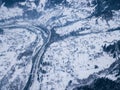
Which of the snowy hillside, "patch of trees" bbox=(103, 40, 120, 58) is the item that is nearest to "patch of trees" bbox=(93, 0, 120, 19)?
the snowy hillside

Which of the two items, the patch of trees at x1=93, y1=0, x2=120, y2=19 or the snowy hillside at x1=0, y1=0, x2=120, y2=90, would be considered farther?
the patch of trees at x1=93, y1=0, x2=120, y2=19

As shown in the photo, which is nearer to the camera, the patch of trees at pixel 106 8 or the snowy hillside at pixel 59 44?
the snowy hillside at pixel 59 44

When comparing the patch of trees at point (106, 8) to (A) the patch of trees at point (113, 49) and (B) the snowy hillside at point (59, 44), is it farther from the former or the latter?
(A) the patch of trees at point (113, 49)

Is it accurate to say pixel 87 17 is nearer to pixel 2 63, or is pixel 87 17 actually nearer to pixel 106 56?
pixel 106 56

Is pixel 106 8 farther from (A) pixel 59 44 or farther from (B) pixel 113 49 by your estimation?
(B) pixel 113 49

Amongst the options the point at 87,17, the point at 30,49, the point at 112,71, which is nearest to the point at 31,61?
the point at 30,49

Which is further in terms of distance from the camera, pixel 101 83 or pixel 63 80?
pixel 63 80

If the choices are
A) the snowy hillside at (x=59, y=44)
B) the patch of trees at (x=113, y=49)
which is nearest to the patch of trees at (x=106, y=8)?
the snowy hillside at (x=59, y=44)

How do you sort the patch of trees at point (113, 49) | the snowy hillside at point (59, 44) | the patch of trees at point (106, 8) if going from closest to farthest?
the snowy hillside at point (59, 44), the patch of trees at point (113, 49), the patch of trees at point (106, 8)

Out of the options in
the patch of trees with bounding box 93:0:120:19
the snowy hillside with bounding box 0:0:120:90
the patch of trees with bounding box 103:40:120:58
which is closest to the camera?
the snowy hillside with bounding box 0:0:120:90

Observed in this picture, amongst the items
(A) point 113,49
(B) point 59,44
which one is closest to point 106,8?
(B) point 59,44

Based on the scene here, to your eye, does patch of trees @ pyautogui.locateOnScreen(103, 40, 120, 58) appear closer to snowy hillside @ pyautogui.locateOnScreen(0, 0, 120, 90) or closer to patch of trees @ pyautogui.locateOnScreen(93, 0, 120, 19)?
snowy hillside @ pyautogui.locateOnScreen(0, 0, 120, 90)
